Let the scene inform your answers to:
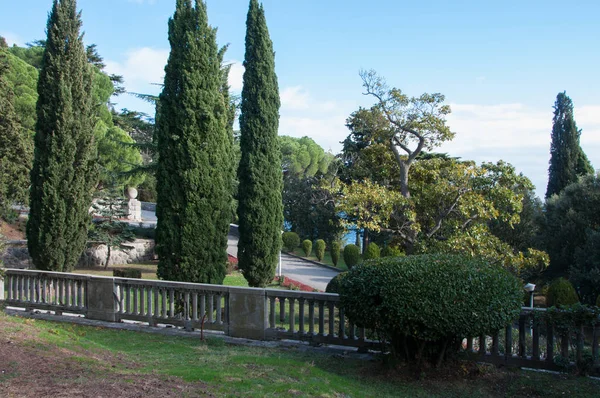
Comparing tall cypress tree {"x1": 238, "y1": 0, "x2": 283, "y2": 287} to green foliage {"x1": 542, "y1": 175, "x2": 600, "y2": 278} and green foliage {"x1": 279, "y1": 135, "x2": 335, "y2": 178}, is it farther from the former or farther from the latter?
green foliage {"x1": 279, "y1": 135, "x2": 335, "y2": 178}

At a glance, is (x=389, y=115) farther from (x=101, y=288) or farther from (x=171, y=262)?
(x=101, y=288)

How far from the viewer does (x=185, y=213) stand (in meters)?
10.6

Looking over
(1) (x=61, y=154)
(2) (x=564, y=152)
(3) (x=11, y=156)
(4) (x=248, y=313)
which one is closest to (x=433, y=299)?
(4) (x=248, y=313)

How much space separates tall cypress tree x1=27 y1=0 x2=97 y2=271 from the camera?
13195 millimetres

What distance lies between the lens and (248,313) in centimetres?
782

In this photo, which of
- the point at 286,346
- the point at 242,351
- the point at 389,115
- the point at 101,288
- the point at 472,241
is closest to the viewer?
the point at 242,351

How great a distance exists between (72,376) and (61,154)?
10.3 meters

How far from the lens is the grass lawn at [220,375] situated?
4.32 m

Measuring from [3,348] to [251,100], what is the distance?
39.2 feet

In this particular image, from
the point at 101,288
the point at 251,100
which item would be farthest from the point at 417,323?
the point at 251,100

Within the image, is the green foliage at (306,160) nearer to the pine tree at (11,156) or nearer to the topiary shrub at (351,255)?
the topiary shrub at (351,255)

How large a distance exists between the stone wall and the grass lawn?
13518mm

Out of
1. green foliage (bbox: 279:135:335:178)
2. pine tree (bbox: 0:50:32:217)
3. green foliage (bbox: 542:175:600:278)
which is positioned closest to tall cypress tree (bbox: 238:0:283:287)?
pine tree (bbox: 0:50:32:217)

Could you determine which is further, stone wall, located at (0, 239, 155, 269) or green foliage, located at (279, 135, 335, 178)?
green foliage, located at (279, 135, 335, 178)
